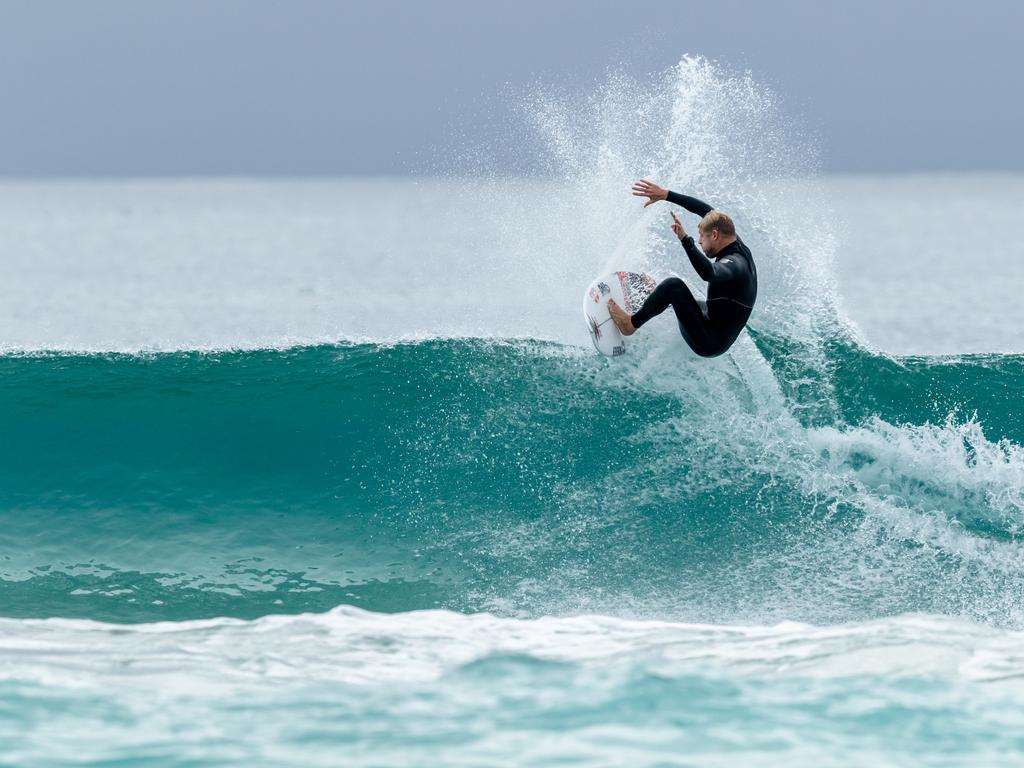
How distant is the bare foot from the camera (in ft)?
27.6

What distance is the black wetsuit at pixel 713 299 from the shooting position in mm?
7676

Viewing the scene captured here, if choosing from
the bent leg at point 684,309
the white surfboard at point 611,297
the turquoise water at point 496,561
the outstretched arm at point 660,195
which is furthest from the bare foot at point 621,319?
the outstretched arm at point 660,195

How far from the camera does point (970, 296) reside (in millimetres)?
26234

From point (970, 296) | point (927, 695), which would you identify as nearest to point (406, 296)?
point (970, 296)

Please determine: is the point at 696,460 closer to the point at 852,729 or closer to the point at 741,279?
the point at 741,279

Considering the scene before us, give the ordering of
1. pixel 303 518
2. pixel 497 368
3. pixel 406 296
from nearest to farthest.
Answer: pixel 303 518 < pixel 497 368 < pixel 406 296

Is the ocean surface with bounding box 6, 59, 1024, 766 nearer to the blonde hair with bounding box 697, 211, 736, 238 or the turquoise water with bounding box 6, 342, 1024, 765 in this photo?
the turquoise water with bounding box 6, 342, 1024, 765

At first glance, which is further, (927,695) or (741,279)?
(741,279)

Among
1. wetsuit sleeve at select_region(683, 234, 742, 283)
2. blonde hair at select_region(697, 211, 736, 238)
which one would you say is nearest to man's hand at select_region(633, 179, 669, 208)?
blonde hair at select_region(697, 211, 736, 238)

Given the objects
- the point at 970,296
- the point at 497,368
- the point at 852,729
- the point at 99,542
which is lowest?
the point at 852,729

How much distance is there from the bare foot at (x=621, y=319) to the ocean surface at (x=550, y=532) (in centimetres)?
57

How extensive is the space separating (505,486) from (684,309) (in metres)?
1.76

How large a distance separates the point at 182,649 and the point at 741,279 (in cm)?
410

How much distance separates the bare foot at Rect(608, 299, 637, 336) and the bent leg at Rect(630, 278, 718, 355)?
Result: 25cm
